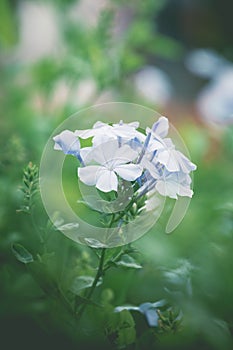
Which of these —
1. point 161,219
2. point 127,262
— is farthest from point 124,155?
point 161,219

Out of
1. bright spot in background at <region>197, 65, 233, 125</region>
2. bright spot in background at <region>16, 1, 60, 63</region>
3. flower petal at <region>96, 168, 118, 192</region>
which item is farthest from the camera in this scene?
bright spot in background at <region>16, 1, 60, 63</region>

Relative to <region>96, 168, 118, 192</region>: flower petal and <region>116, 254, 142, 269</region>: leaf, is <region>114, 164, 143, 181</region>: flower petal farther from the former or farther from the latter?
<region>116, 254, 142, 269</region>: leaf

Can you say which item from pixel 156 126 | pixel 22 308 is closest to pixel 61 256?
pixel 22 308

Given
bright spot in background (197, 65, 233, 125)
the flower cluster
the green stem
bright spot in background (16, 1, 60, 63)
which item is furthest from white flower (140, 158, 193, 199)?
bright spot in background (16, 1, 60, 63)

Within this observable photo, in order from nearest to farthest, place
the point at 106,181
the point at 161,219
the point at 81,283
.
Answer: the point at 106,181 → the point at 81,283 → the point at 161,219

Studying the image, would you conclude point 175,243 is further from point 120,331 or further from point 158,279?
point 120,331

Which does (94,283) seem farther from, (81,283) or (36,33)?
(36,33)

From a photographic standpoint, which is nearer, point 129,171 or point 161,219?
point 129,171
